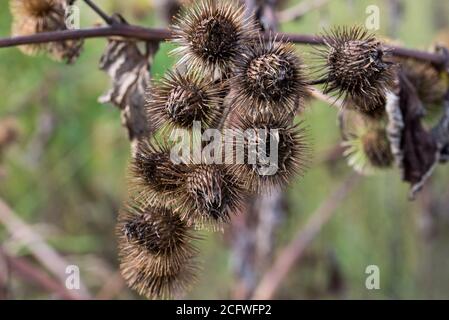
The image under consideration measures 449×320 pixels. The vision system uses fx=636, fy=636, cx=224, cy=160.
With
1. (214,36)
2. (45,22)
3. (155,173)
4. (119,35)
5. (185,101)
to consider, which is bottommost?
(155,173)

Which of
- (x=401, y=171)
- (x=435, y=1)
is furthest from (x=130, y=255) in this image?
(x=435, y=1)

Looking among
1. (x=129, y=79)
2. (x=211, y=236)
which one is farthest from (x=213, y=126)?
(x=211, y=236)

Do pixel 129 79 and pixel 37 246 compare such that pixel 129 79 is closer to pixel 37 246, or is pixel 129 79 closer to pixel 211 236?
pixel 37 246

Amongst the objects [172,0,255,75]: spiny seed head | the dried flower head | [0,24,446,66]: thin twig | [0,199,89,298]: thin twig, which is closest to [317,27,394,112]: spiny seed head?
[0,24,446,66]: thin twig

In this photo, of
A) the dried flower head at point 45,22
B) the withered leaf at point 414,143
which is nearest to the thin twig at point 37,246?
the dried flower head at point 45,22

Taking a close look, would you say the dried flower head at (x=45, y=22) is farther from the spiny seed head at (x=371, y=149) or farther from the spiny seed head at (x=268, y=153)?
the spiny seed head at (x=371, y=149)

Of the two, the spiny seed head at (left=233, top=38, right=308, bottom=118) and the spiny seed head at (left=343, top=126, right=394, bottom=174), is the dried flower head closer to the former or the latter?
the spiny seed head at (left=233, top=38, right=308, bottom=118)
